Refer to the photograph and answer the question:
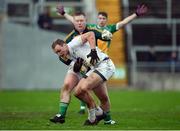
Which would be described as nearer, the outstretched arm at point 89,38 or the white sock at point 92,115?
the outstretched arm at point 89,38

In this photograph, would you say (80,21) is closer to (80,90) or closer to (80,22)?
(80,22)

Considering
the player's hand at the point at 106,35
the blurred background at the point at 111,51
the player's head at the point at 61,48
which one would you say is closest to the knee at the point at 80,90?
the player's head at the point at 61,48

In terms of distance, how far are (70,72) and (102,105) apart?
3.04ft

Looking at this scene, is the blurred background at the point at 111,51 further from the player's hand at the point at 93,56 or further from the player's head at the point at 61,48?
the player's hand at the point at 93,56

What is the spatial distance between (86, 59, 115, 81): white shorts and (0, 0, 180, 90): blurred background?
19558 mm

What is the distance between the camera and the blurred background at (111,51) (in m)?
36.8

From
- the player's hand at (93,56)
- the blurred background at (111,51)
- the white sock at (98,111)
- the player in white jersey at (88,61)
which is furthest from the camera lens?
the blurred background at (111,51)

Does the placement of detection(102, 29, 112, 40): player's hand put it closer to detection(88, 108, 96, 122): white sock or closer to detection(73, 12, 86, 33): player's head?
detection(73, 12, 86, 33): player's head

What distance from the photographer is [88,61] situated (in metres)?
16.3

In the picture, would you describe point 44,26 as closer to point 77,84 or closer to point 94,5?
point 94,5

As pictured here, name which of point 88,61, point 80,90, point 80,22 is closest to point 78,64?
point 88,61

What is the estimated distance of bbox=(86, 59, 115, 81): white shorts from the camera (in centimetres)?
1633

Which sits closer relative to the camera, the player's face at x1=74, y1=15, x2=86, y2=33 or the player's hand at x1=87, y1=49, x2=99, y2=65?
the player's hand at x1=87, y1=49, x2=99, y2=65

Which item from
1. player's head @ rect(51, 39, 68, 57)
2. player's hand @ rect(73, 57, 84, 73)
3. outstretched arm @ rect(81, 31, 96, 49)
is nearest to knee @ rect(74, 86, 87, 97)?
player's hand @ rect(73, 57, 84, 73)
